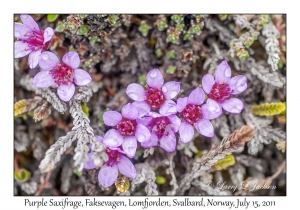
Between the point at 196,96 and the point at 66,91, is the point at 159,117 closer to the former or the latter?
the point at 196,96

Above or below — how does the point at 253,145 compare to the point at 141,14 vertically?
below

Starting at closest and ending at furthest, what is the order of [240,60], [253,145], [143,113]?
[143,113]
[253,145]
[240,60]

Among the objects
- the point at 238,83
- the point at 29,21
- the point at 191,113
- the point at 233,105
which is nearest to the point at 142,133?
the point at 191,113

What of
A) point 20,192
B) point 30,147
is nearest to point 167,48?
point 30,147

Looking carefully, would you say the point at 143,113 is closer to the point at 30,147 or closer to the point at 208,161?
the point at 208,161

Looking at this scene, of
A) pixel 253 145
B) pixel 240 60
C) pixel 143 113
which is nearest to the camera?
pixel 143 113

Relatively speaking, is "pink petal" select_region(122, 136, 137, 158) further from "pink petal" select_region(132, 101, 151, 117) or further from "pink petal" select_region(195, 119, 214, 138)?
"pink petal" select_region(195, 119, 214, 138)
